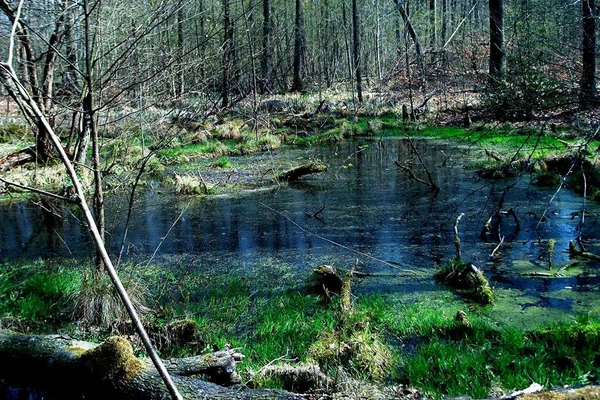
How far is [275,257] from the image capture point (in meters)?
8.15

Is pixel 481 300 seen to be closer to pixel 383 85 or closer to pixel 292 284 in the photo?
pixel 292 284

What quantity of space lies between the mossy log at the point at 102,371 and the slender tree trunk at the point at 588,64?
4141 millimetres

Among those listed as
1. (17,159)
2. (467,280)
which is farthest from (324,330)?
(17,159)

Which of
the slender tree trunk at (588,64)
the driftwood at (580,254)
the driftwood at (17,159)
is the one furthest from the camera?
the driftwood at (17,159)

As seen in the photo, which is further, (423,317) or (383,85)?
(383,85)

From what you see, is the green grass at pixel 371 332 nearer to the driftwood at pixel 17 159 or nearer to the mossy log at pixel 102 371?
the mossy log at pixel 102 371

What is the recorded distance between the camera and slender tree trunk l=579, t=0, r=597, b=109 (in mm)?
5284

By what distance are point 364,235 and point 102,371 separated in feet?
19.2

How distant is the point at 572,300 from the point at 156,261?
5559mm

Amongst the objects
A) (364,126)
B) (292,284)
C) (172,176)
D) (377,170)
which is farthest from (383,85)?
(292,284)

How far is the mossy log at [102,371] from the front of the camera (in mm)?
3359

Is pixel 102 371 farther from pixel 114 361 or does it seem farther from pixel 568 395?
pixel 568 395

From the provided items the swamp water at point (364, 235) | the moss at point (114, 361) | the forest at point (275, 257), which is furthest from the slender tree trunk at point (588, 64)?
the moss at point (114, 361)

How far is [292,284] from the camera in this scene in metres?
6.93
